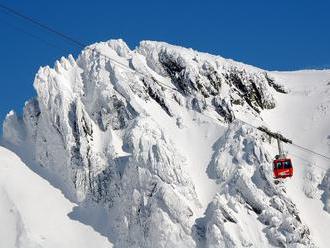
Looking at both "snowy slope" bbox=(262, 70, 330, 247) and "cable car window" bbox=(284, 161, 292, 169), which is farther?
"snowy slope" bbox=(262, 70, 330, 247)

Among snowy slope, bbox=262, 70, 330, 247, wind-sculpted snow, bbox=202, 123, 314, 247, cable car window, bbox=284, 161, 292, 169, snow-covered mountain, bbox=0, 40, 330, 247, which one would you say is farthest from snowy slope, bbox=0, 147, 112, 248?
cable car window, bbox=284, 161, 292, 169

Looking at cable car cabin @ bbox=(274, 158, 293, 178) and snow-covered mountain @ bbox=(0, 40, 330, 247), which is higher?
snow-covered mountain @ bbox=(0, 40, 330, 247)

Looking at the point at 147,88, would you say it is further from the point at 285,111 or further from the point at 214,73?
the point at 285,111

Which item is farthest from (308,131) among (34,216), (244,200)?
(34,216)

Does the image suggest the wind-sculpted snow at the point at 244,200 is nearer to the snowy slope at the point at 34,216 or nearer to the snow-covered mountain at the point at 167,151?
the snow-covered mountain at the point at 167,151

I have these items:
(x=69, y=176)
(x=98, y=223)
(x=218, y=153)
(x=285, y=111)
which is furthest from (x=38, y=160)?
(x=285, y=111)

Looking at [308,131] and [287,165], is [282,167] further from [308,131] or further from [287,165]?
[308,131]

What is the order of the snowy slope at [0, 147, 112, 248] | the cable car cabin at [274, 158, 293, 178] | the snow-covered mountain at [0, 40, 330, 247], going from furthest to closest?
the snow-covered mountain at [0, 40, 330, 247] < the snowy slope at [0, 147, 112, 248] < the cable car cabin at [274, 158, 293, 178]

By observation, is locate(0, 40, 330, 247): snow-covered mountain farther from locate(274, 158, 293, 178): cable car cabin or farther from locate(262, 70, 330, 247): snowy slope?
locate(274, 158, 293, 178): cable car cabin
